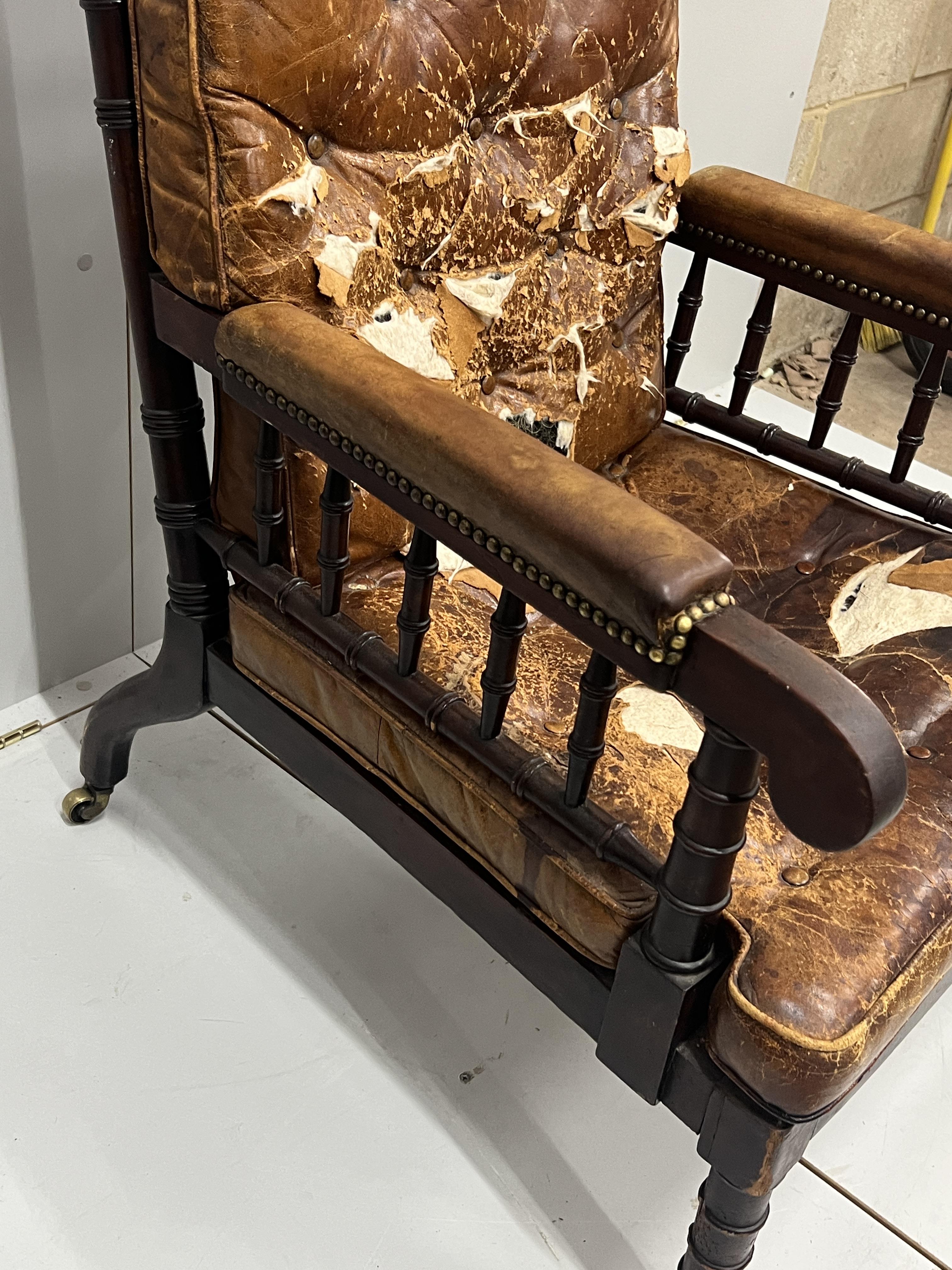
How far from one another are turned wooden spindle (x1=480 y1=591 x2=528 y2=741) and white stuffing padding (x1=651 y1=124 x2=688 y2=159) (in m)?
0.65

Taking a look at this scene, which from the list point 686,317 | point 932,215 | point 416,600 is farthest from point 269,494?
point 932,215

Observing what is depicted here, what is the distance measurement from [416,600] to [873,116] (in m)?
2.03

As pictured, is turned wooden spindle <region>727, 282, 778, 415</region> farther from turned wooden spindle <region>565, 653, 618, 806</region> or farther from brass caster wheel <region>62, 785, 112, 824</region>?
brass caster wheel <region>62, 785, 112, 824</region>

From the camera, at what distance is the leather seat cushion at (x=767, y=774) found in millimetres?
879

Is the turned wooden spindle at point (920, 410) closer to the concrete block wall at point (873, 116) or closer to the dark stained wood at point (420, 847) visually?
the dark stained wood at point (420, 847)

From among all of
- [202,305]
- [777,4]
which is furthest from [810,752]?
[777,4]

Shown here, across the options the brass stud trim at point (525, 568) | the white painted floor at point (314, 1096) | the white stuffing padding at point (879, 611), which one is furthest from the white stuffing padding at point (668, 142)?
the white painted floor at point (314, 1096)

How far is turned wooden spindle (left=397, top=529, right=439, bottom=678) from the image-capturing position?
3.10ft

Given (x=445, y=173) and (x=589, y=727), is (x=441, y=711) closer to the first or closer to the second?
(x=589, y=727)

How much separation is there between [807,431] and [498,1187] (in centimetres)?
163

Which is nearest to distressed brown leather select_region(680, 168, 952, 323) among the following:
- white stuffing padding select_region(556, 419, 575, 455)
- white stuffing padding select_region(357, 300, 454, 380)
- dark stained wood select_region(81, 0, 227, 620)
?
white stuffing padding select_region(556, 419, 575, 455)

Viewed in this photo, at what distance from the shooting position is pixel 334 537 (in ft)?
3.36

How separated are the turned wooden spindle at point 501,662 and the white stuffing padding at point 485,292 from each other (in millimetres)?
392

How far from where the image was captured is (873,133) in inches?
101
